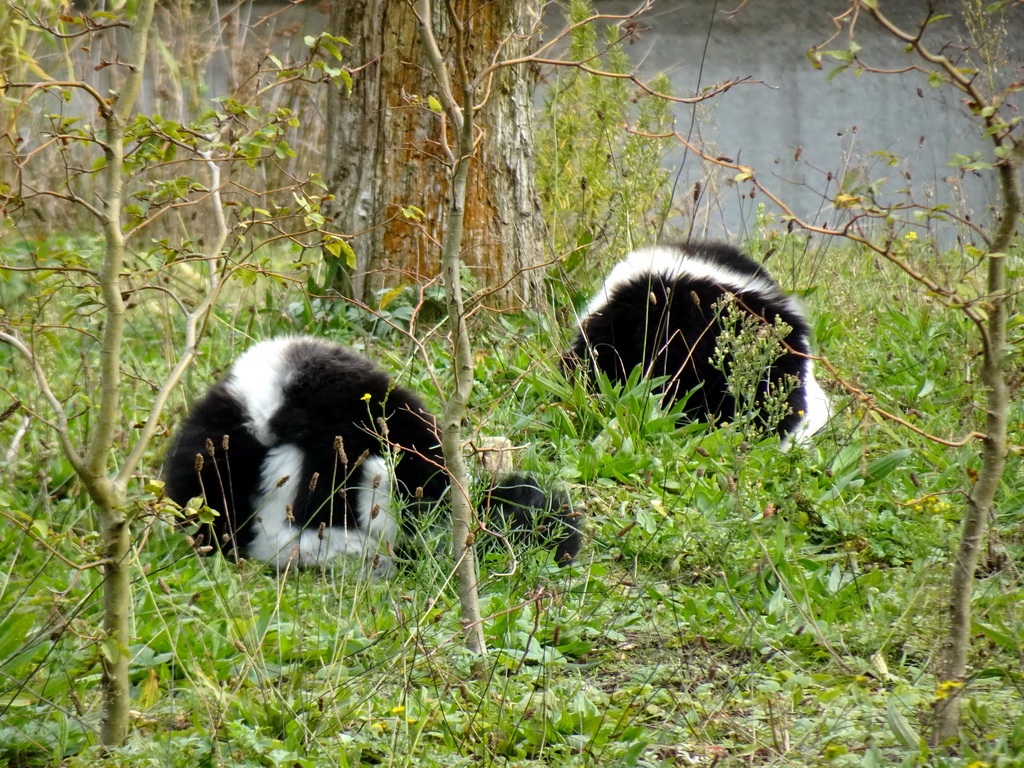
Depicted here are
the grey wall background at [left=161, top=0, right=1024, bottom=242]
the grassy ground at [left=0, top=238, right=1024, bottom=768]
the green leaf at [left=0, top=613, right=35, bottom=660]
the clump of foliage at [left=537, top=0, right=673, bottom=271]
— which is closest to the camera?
the grassy ground at [left=0, top=238, right=1024, bottom=768]

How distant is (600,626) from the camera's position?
2.65 metres

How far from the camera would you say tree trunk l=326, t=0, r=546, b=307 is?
4785 mm

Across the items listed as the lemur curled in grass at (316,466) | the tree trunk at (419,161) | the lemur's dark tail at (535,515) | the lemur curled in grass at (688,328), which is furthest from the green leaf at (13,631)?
the tree trunk at (419,161)

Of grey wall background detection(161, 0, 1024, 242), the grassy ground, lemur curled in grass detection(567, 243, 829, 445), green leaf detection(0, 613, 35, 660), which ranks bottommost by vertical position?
green leaf detection(0, 613, 35, 660)

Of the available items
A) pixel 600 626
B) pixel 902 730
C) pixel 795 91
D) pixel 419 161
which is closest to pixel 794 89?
pixel 795 91

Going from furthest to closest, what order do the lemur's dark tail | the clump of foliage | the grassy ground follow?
the clump of foliage, the lemur's dark tail, the grassy ground

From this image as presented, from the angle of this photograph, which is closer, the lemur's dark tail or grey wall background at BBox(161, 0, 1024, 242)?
the lemur's dark tail

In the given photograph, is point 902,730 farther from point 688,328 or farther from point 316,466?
point 688,328

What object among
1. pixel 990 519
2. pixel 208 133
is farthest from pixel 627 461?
pixel 208 133

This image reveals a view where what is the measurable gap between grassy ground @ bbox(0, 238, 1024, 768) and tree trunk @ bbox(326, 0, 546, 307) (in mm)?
1146

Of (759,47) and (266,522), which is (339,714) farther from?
(759,47)

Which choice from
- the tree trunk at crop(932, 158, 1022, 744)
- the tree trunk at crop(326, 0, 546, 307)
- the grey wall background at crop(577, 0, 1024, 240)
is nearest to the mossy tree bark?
the tree trunk at crop(932, 158, 1022, 744)

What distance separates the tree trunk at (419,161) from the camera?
4785mm

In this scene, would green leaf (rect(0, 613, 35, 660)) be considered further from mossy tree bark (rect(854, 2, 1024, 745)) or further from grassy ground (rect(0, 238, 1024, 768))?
mossy tree bark (rect(854, 2, 1024, 745))
